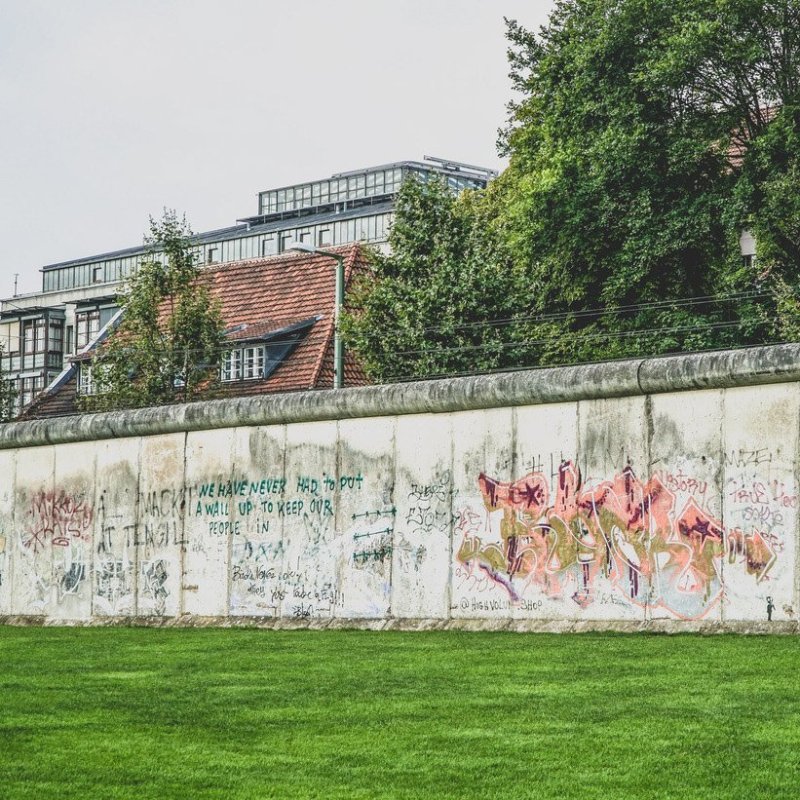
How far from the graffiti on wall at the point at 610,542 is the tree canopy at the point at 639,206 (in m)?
15.2

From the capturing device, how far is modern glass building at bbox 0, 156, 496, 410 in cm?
9188

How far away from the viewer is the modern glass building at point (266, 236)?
91.9 m

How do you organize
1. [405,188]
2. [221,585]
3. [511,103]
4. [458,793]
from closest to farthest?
[458,793] < [221,585] < [405,188] < [511,103]

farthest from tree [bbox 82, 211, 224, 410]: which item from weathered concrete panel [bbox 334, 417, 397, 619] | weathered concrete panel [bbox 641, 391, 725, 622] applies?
weathered concrete panel [bbox 641, 391, 725, 622]

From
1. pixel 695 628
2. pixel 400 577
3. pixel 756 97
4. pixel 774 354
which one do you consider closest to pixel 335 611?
pixel 400 577

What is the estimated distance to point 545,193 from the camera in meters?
36.3

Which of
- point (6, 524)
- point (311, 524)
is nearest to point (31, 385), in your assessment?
point (6, 524)

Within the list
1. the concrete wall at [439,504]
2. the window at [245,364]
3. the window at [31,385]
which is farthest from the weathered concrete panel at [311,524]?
the window at [31,385]

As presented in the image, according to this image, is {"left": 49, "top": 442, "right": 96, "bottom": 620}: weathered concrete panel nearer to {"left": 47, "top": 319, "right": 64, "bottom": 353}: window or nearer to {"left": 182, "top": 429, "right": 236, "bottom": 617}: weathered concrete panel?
{"left": 182, "top": 429, "right": 236, "bottom": 617}: weathered concrete panel

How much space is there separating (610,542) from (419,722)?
304 inches

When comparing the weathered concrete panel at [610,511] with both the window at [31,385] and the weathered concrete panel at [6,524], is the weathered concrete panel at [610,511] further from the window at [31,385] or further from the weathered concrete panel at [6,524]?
the window at [31,385]

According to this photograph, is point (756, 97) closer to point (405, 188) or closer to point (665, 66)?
point (665, 66)

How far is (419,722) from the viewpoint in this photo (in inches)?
372

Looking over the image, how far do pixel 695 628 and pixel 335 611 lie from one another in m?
5.68
